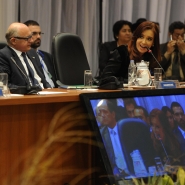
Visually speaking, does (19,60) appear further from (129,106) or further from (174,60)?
(174,60)

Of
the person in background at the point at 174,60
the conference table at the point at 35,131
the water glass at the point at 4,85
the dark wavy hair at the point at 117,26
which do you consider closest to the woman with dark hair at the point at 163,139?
the conference table at the point at 35,131

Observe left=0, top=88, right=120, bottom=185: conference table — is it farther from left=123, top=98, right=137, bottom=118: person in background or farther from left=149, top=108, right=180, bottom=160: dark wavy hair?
left=149, top=108, right=180, bottom=160: dark wavy hair

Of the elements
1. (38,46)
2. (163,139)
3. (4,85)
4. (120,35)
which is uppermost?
(120,35)

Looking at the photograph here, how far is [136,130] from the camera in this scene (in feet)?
5.95

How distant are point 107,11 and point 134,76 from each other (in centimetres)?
→ 223

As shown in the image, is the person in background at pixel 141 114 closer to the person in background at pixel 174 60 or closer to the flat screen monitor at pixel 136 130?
the flat screen monitor at pixel 136 130

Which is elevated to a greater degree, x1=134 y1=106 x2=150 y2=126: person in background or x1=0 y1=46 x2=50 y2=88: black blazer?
x1=0 y1=46 x2=50 y2=88: black blazer

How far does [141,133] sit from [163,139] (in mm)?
112

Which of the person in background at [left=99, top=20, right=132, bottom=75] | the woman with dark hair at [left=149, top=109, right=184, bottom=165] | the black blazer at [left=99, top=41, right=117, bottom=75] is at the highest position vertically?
the person in background at [left=99, top=20, right=132, bottom=75]

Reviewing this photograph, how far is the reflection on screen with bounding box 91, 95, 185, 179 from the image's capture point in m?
1.74

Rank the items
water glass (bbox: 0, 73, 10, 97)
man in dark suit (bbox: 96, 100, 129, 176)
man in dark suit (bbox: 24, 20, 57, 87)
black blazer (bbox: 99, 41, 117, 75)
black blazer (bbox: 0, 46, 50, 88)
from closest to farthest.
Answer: man in dark suit (bbox: 96, 100, 129, 176) < water glass (bbox: 0, 73, 10, 97) < black blazer (bbox: 0, 46, 50, 88) < man in dark suit (bbox: 24, 20, 57, 87) < black blazer (bbox: 99, 41, 117, 75)

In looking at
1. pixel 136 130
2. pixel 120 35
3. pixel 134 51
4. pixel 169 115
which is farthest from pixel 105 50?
pixel 136 130

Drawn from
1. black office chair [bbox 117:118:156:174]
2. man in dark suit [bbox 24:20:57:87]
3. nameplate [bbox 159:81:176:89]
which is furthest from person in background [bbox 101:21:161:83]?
black office chair [bbox 117:118:156:174]

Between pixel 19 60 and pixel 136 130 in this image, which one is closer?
pixel 136 130
